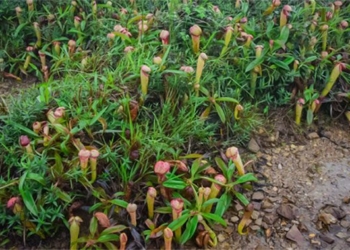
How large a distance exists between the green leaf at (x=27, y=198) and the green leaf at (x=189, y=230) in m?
0.66

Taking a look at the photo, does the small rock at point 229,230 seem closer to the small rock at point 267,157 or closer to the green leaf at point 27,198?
the small rock at point 267,157

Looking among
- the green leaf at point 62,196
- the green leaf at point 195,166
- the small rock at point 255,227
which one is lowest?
the small rock at point 255,227

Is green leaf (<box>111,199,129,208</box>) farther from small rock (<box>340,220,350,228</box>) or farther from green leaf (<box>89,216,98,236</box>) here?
small rock (<box>340,220,350,228</box>)

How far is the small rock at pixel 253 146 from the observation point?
9.71 ft

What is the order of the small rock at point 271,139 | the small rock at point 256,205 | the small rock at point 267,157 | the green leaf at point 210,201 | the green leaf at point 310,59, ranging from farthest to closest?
the green leaf at point 310,59
the small rock at point 271,139
the small rock at point 267,157
the small rock at point 256,205
the green leaf at point 210,201

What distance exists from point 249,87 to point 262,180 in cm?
60

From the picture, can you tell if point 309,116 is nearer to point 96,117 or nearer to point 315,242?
point 315,242

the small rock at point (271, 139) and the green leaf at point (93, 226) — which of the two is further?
the small rock at point (271, 139)

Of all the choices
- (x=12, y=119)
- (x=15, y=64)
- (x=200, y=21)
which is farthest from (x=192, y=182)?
(x=15, y=64)

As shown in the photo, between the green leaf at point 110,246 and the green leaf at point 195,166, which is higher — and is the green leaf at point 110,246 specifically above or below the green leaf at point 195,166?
below

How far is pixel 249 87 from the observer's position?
314cm

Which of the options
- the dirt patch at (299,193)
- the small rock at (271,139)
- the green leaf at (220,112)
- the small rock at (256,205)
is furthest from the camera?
the small rock at (271,139)

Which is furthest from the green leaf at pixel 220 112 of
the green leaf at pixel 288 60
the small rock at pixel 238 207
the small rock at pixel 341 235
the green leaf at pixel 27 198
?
the green leaf at pixel 27 198

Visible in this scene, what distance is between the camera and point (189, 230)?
7.81ft
